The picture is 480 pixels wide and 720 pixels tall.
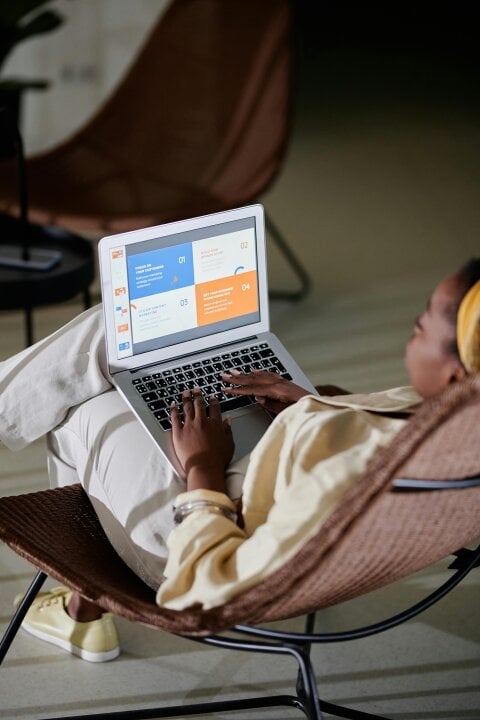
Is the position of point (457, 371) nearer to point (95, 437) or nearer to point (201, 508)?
point (201, 508)

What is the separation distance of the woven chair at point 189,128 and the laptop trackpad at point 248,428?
1547mm

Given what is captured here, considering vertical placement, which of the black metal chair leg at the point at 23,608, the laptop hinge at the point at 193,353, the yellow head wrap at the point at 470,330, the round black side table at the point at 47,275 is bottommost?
the black metal chair leg at the point at 23,608

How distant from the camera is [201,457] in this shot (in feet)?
5.27

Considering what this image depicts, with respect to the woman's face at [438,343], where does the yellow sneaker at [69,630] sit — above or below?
below

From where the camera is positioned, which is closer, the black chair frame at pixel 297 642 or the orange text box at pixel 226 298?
the black chair frame at pixel 297 642

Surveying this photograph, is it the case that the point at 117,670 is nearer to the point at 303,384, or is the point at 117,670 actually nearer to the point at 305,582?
the point at 303,384

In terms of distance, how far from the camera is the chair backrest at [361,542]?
4.09 feet

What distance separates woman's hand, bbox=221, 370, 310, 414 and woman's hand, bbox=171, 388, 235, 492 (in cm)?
8

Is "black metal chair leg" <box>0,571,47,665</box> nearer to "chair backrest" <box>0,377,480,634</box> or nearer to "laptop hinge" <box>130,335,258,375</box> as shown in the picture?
"chair backrest" <box>0,377,480,634</box>

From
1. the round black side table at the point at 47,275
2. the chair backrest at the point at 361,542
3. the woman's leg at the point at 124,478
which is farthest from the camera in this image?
the round black side table at the point at 47,275

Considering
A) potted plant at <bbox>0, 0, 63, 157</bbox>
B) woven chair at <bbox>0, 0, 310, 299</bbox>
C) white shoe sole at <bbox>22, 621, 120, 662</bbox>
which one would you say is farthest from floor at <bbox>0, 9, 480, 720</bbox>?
potted plant at <bbox>0, 0, 63, 157</bbox>

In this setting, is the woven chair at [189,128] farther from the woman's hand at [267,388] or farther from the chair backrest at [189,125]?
the woman's hand at [267,388]

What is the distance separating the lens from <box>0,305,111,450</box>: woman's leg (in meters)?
1.82

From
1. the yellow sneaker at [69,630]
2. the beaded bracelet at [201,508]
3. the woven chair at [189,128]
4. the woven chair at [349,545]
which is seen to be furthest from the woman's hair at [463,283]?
the woven chair at [189,128]
